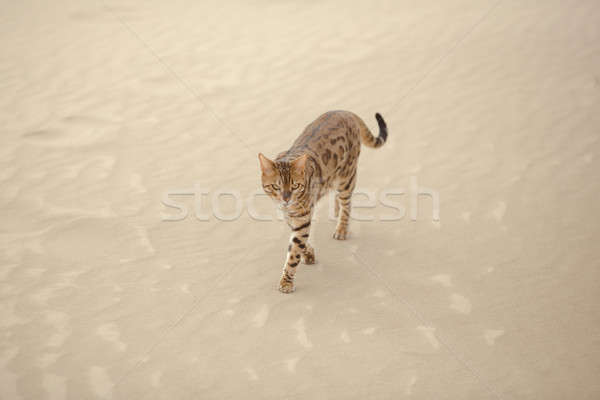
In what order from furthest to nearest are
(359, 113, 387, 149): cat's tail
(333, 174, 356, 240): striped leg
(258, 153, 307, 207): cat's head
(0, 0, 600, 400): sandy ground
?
(359, 113, 387, 149): cat's tail < (333, 174, 356, 240): striped leg < (258, 153, 307, 207): cat's head < (0, 0, 600, 400): sandy ground

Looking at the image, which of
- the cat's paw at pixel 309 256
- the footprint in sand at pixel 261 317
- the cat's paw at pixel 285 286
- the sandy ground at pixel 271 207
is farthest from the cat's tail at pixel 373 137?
the footprint in sand at pixel 261 317

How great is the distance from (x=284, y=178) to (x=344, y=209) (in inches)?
→ 51.4

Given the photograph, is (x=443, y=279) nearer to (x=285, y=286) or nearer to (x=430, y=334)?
(x=430, y=334)

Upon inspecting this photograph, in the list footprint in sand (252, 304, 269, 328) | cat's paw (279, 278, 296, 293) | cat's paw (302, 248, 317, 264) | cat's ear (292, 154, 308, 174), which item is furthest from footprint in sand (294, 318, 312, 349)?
cat's ear (292, 154, 308, 174)

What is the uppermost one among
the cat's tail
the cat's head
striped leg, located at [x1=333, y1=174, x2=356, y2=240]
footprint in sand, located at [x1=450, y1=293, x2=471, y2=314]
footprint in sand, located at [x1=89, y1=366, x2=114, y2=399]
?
the cat's tail

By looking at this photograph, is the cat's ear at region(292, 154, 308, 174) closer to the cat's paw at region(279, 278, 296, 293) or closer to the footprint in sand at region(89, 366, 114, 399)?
the cat's paw at region(279, 278, 296, 293)

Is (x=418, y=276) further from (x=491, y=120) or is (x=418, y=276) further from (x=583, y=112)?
(x=583, y=112)

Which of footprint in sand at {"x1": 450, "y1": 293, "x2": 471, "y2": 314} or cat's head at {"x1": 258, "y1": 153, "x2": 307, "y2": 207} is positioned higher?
cat's head at {"x1": 258, "y1": 153, "x2": 307, "y2": 207}

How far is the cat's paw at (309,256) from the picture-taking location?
5.54 m

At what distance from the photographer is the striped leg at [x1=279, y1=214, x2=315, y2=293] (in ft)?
16.7

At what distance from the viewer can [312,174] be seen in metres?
5.19

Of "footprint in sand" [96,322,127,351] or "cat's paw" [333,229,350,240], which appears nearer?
"footprint in sand" [96,322,127,351]

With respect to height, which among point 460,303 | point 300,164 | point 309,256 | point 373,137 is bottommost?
point 460,303

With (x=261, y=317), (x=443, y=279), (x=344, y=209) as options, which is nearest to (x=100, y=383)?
(x=261, y=317)
